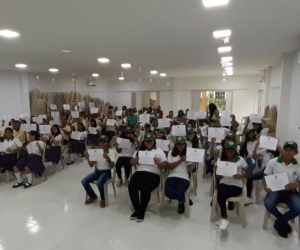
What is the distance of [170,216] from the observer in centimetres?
301

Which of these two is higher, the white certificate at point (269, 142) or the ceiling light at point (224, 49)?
the ceiling light at point (224, 49)

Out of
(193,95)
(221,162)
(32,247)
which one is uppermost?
(193,95)

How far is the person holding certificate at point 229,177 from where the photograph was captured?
2666mm

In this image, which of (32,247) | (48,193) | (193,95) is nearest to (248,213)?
(32,247)

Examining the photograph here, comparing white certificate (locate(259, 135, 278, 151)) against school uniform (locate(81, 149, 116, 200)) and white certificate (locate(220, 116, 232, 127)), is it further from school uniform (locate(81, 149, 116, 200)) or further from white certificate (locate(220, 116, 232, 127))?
school uniform (locate(81, 149, 116, 200))

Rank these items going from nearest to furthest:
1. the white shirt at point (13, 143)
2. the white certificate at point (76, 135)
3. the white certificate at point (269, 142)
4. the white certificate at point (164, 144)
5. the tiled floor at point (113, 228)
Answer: the tiled floor at point (113, 228) < the white certificate at point (269, 142) < the white certificate at point (164, 144) < the white shirt at point (13, 143) < the white certificate at point (76, 135)

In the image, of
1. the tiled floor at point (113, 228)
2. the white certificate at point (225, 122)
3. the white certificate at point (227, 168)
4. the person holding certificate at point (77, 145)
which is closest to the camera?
the tiled floor at point (113, 228)

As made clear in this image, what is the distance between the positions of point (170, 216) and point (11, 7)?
2.97 m

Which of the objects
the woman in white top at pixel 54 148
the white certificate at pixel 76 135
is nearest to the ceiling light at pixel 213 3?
the woman in white top at pixel 54 148

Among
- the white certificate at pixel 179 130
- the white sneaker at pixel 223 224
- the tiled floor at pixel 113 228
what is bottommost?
the tiled floor at pixel 113 228

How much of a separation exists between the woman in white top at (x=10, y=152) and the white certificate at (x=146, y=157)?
2.66 meters

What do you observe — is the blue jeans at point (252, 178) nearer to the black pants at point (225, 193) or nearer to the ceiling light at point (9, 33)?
the black pants at point (225, 193)

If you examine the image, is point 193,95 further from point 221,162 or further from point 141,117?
point 221,162

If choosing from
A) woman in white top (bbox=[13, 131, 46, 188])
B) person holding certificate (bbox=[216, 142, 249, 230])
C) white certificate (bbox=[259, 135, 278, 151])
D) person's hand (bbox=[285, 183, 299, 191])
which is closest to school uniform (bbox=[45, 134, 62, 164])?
woman in white top (bbox=[13, 131, 46, 188])
